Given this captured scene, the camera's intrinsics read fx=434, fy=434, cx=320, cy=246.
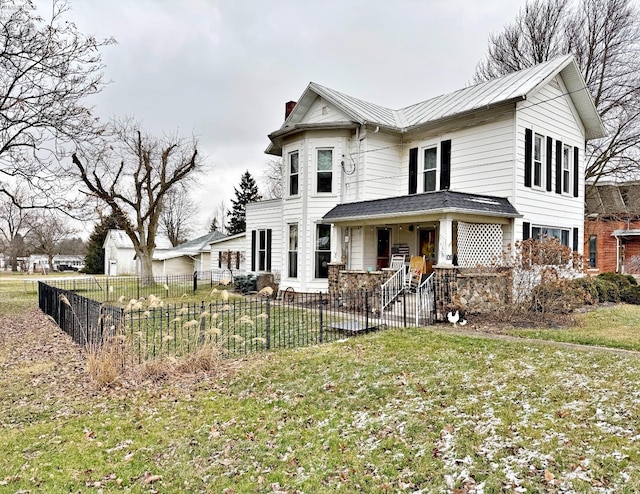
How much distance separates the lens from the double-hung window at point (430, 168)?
15.7 metres

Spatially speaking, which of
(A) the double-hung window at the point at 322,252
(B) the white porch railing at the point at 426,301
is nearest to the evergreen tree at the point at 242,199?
(A) the double-hung window at the point at 322,252

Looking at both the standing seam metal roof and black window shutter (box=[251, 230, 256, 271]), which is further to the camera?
black window shutter (box=[251, 230, 256, 271])

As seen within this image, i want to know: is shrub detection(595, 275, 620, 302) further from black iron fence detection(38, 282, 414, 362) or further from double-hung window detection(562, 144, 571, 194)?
black iron fence detection(38, 282, 414, 362)

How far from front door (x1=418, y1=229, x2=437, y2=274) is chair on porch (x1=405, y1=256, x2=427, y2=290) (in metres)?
0.40

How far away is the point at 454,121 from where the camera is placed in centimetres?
1491

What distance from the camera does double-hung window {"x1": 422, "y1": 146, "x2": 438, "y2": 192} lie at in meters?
15.7

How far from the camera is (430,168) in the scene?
15.9m

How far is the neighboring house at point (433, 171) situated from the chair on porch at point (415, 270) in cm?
78

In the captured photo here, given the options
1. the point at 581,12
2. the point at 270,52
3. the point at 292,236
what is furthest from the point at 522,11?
the point at 292,236

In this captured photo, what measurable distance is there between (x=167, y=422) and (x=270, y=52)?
14.2m

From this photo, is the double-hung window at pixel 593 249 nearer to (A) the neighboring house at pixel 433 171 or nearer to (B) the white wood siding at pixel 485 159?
(A) the neighboring house at pixel 433 171

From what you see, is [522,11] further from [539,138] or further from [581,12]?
[539,138]

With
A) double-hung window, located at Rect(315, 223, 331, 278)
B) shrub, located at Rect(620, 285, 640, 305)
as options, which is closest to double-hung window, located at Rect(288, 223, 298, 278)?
double-hung window, located at Rect(315, 223, 331, 278)

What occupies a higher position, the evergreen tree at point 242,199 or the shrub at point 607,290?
the evergreen tree at point 242,199
